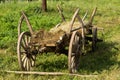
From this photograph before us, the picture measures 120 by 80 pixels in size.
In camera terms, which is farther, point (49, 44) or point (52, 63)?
point (52, 63)

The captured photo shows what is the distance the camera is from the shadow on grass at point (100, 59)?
8.50 m

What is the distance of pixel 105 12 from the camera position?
16.4 meters

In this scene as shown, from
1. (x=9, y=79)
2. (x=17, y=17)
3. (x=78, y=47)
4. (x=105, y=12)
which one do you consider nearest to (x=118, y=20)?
(x=105, y=12)

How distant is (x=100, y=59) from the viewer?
9414 millimetres

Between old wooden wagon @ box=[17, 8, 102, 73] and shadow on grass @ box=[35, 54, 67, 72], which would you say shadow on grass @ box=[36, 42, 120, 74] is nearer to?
shadow on grass @ box=[35, 54, 67, 72]

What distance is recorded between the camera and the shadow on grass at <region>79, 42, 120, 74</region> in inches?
335

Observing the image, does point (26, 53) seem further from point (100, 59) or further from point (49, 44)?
point (100, 59)

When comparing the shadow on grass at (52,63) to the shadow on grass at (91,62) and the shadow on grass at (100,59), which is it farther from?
the shadow on grass at (100,59)

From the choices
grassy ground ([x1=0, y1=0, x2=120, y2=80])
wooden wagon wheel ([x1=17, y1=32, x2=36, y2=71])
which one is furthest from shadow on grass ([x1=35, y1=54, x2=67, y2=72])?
wooden wagon wheel ([x1=17, y1=32, x2=36, y2=71])

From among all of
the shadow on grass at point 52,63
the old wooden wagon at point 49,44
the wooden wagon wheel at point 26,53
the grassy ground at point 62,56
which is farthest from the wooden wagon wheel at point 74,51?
the wooden wagon wheel at point 26,53

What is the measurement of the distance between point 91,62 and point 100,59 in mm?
369

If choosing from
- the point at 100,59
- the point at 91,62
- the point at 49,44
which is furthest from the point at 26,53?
the point at 100,59

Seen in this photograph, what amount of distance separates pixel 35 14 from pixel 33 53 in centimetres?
738

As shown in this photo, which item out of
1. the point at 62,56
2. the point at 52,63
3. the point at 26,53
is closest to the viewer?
the point at 26,53
